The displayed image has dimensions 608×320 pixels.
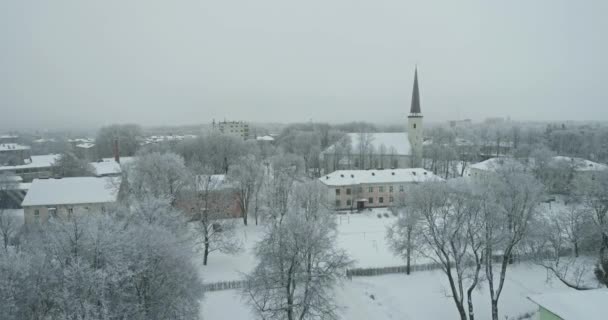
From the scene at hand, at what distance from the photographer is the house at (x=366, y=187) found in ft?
132

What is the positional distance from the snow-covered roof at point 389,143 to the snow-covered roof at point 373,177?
1838 cm

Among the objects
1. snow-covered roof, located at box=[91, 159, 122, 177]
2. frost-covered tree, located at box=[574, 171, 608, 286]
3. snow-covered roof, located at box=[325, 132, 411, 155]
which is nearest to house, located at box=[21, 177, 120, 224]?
snow-covered roof, located at box=[91, 159, 122, 177]

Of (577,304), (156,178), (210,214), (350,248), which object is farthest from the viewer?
(350,248)

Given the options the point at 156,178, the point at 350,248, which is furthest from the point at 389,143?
the point at 156,178

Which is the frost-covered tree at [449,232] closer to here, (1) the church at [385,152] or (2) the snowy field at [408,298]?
(2) the snowy field at [408,298]

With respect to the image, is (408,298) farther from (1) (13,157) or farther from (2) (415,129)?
(1) (13,157)

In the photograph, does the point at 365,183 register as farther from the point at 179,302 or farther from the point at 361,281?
the point at 179,302

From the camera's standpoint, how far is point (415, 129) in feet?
200

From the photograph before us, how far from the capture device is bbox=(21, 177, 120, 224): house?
1162 inches

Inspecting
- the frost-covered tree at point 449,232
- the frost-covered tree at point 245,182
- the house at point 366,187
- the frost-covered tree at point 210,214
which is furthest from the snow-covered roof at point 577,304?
the house at point 366,187

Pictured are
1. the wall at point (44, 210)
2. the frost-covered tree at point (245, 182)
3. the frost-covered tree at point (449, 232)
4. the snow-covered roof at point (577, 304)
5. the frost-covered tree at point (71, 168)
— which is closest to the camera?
the snow-covered roof at point (577, 304)

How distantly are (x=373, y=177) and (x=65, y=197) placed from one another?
2981cm

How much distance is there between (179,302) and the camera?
12.6 meters

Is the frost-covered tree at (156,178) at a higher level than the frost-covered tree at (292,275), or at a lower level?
higher
